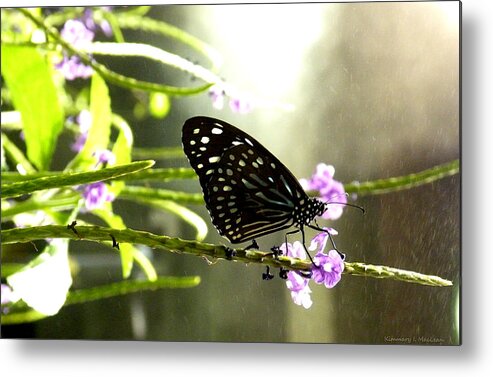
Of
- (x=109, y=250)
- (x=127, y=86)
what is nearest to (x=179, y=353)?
(x=109, y=250)

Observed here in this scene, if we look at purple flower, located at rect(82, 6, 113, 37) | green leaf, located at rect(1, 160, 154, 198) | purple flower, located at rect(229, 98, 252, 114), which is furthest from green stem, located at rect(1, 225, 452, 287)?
purple flower, located at rect(82, 6, 113, 37)

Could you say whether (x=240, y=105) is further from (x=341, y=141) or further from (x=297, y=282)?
(x=297, y=282)

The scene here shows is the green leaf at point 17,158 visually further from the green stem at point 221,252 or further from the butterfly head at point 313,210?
the butterfly head at point 313,210

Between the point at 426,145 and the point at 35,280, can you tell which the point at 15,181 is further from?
the point at 426,145

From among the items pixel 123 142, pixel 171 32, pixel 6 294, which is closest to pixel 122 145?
pixel 123 142

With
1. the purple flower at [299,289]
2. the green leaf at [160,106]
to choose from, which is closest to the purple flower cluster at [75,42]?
the green leaf at [160,106]

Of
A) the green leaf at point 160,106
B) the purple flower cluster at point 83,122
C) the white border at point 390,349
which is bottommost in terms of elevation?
the white border at point 390,349

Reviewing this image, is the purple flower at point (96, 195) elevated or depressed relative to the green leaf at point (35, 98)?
depressed
